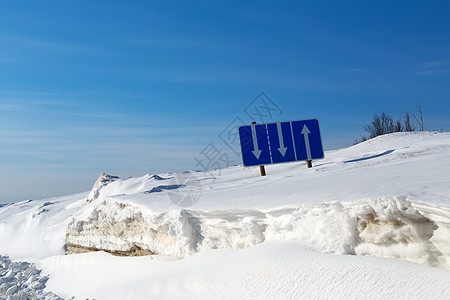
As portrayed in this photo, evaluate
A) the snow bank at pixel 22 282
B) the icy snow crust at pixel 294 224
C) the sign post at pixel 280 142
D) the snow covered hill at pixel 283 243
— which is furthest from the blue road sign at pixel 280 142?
the snow bank at pixel 22 282

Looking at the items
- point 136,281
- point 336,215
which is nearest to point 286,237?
point 336,215

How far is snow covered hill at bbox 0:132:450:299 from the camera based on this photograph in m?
2.31

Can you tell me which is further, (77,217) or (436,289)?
(77,217)

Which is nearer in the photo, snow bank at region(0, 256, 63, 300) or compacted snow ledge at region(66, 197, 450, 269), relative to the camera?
compacted snow ledge at region(66, 197, 450, 269)

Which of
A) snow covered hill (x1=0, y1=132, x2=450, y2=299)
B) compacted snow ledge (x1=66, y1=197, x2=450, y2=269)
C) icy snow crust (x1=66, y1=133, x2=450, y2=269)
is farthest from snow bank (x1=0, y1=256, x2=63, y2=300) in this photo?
compacted snow ledge (x1=66, y1=197, x2=450, y2=269)

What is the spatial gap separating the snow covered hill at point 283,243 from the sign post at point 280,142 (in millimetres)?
2573

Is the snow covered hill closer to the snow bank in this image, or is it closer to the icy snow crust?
the icy snow crust

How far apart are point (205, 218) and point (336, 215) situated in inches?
57.3

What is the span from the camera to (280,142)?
743 centimetres

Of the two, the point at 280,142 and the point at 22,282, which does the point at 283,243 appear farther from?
the point at 280,142

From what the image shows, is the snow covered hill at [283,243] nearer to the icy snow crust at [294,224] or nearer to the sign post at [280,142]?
the icy snow crust at [294,224]

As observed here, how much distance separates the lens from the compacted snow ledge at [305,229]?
2336 millimetres

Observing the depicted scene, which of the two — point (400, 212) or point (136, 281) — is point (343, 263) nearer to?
point (400, 212)

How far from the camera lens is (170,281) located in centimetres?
339
